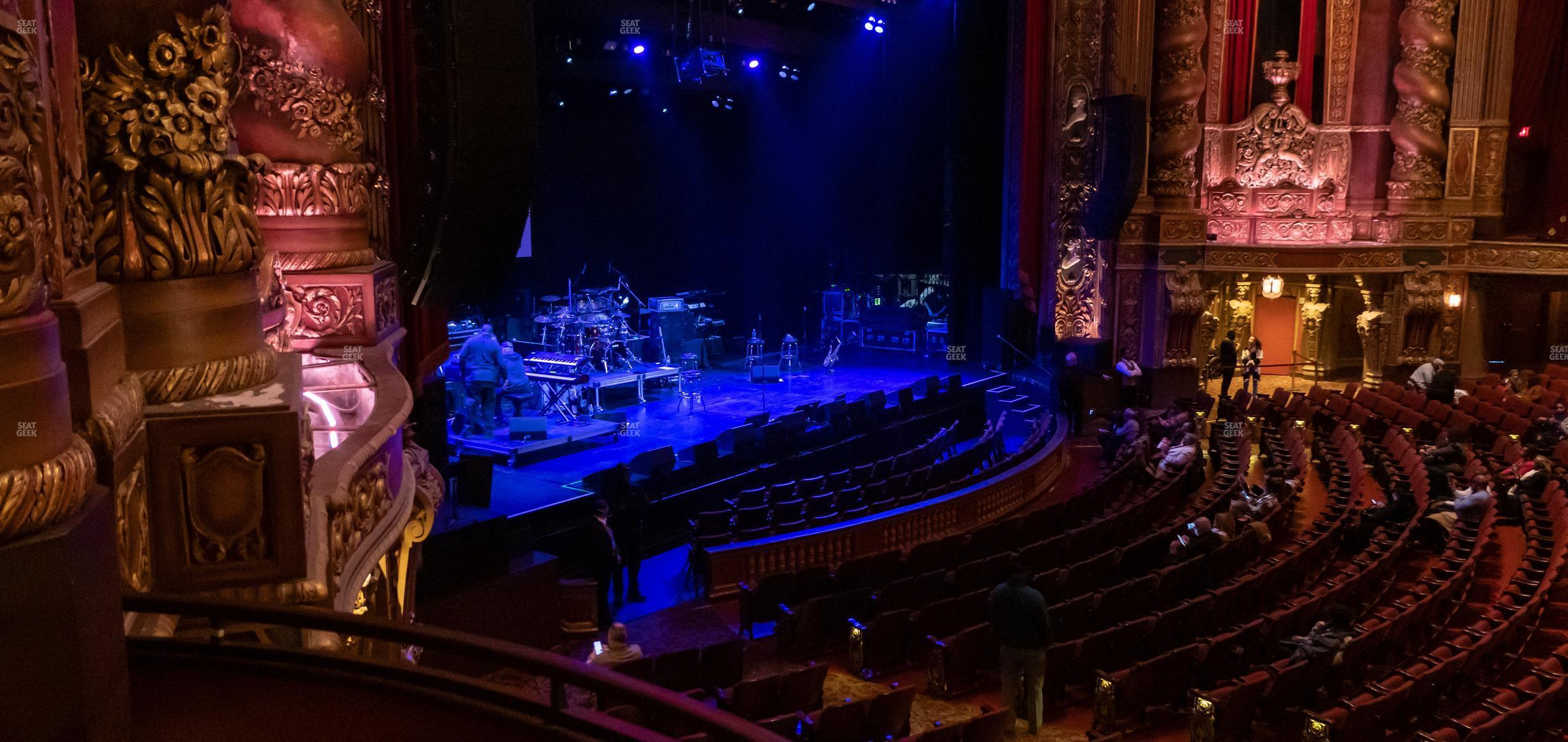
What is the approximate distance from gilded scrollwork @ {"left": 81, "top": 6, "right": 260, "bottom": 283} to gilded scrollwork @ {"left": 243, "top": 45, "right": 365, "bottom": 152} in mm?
2327

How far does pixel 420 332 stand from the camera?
26.8 feet

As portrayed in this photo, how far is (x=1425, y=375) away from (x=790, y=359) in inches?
393

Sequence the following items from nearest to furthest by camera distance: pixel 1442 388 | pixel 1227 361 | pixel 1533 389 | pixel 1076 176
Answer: pixel 1442 388, pixel 1533 389, pixel 1076 176, pixel 1227 361

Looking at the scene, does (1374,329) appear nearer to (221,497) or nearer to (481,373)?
(481,373)

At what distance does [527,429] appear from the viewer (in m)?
13.8

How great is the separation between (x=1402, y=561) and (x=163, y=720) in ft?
33.5

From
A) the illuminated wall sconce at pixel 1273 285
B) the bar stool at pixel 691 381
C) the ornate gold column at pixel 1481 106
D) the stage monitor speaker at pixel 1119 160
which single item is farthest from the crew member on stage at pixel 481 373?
the ornate gold column at pixel 1481 106

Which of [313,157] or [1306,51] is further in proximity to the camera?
[1306,51]

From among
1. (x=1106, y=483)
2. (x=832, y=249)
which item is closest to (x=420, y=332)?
(x=1106, y=483)

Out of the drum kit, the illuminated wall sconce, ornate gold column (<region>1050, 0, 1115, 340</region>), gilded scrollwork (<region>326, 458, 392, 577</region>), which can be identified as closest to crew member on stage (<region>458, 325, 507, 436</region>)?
the drum kit

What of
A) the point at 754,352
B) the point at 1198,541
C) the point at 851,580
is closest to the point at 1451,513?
the point at 1198,541

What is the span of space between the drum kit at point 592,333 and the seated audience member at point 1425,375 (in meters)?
11.6

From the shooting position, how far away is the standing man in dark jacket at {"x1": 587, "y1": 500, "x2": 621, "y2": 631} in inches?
378

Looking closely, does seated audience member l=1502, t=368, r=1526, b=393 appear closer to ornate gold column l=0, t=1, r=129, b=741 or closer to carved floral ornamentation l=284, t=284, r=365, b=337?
carved floral ornamentation l=284, t=284, r=365, b=337
